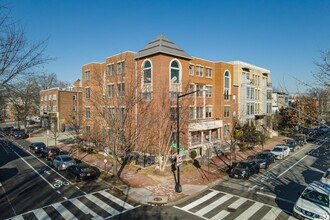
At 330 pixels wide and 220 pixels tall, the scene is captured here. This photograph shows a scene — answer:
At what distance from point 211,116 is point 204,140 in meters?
4.43

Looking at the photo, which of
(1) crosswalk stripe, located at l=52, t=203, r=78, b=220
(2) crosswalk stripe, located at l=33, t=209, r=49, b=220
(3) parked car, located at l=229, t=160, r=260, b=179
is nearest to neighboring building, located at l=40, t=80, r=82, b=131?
(1) crosswalk stripe, located at l=52, t=203, r=78, b=220

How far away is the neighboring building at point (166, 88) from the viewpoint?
2100 cm

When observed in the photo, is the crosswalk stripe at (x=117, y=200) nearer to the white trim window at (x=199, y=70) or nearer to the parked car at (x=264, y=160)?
the parked car at (x=264, y=160)

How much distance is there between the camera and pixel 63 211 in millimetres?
13492

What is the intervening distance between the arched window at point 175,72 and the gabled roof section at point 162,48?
114 cm

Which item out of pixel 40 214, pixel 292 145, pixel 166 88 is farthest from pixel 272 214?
pixel 292 145

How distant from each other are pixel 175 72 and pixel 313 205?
19.3m

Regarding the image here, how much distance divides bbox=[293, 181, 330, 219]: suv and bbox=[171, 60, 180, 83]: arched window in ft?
57.7

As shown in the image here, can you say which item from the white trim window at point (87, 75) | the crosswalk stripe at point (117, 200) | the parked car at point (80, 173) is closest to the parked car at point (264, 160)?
the crosswalk stripe at point (117, 200)

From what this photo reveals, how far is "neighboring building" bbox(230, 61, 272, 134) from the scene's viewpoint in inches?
1508

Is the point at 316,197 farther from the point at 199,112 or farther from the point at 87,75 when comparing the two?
the point at 87,75

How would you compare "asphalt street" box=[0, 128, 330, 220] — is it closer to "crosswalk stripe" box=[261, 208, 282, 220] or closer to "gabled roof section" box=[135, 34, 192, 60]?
"crosswalk stripe" box=[261, 208, 282, 220]

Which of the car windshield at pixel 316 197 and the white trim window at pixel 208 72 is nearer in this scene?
the car windshield at pixel 316 197

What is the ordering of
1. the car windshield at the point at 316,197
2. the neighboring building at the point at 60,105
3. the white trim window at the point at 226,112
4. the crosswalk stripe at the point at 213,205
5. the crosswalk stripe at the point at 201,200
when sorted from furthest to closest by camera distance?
1. the neighboring building at the point at 60,105
2. the white trim window at the point at 226,112
3. the crosswalk stripe at the point at 201,200
4. the crosswalk stripe at the point at 213,205
5. the car windshield at the point at 316,197
